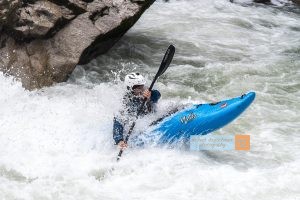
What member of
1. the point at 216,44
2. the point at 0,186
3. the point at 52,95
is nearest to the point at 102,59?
the point at 52,95

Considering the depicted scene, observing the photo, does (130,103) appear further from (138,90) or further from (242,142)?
(242,142)

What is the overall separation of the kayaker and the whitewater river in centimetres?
34

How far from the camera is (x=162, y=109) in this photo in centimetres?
701

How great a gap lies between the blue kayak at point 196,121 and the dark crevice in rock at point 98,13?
2826 mm

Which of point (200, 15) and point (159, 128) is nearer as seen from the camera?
point (159, 128)

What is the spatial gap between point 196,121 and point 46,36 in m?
3.14

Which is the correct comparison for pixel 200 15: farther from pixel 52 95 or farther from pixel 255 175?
pixel 255 175

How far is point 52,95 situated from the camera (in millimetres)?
8078

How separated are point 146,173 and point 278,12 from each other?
9286 millimetres

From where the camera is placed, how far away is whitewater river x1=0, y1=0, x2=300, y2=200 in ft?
19.2

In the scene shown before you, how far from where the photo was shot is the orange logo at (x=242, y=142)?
277 inches

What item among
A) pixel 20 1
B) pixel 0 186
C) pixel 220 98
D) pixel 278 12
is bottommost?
pixel 278 12

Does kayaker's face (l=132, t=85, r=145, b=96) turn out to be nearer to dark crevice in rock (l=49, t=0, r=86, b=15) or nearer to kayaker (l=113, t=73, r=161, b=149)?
kayaker (l=113, t=73, r=161, b=149)

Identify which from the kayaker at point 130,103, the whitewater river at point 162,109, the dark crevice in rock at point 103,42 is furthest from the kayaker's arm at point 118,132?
the dark crevice in rock at point 103,42
